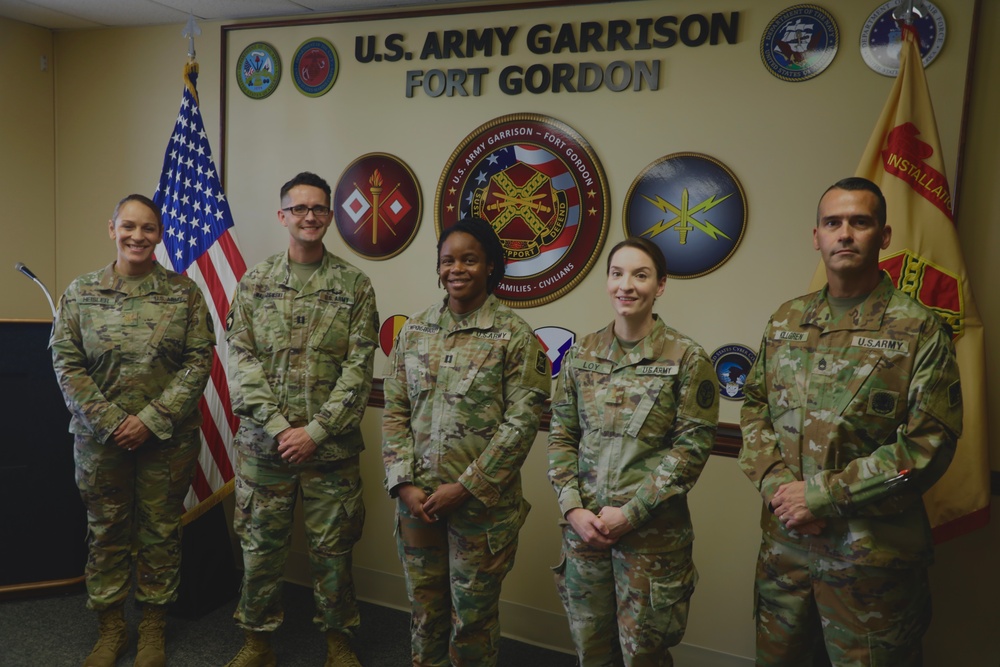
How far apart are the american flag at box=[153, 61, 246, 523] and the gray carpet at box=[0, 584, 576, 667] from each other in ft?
1.68

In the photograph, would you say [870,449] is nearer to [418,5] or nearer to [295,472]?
[295,472]

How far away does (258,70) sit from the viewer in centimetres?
354

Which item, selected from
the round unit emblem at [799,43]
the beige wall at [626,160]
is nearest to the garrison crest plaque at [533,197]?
the beige wall at [626,160]

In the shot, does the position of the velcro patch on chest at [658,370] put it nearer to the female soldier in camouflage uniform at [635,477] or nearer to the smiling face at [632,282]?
the female soldier in camouflage uniform at [635,477]

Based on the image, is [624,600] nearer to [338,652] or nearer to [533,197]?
[338,652]

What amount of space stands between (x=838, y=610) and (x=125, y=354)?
7.67 feet

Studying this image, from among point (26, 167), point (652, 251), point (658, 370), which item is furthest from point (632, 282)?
point (26, 167)

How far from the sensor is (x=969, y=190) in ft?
7.97

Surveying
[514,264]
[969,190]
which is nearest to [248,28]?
[514,264]

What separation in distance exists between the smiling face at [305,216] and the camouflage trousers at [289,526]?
0.76 m

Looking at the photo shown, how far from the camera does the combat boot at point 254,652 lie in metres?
2.73

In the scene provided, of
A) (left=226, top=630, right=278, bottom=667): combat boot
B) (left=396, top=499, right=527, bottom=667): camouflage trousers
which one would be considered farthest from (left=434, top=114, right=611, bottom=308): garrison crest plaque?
(left=226, top=630, right=278, bottom=667): combat boot

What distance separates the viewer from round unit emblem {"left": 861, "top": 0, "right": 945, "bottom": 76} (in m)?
2.40

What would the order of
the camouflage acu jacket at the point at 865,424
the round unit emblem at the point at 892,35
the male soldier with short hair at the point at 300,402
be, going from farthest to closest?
the male soldier with short hair at the point at 300,402 → the round unit emblem at the point at 892,35 → the camouflage acu jacket at the point at 865,424
